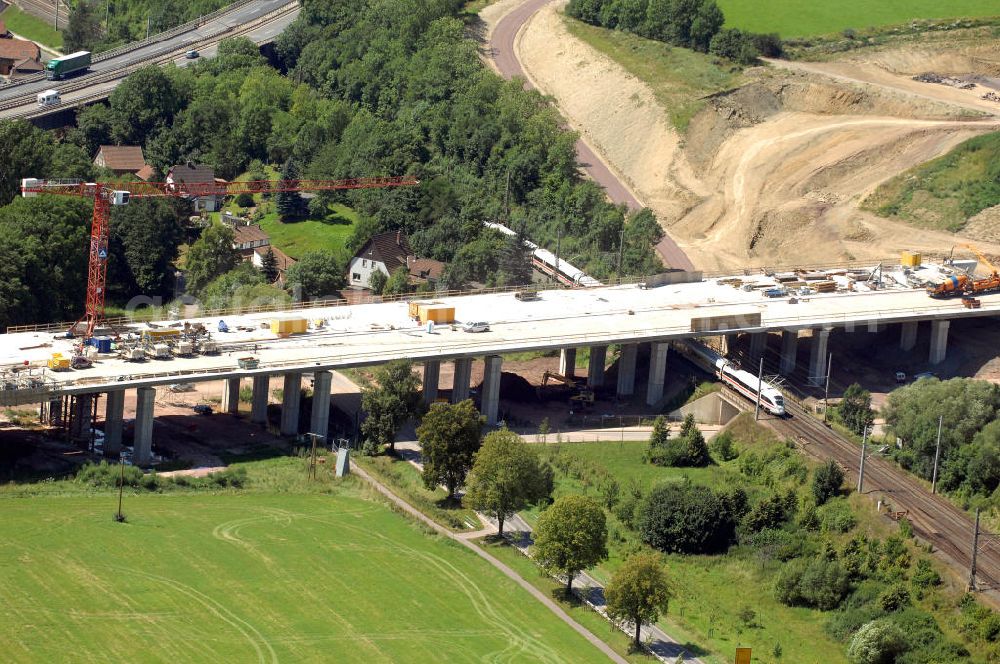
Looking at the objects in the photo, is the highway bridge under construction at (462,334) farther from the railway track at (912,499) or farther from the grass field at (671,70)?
the grass field at (671,70)

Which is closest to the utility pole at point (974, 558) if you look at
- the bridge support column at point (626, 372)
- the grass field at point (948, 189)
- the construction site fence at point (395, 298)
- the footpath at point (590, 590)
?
the footpath at point (590, 590)

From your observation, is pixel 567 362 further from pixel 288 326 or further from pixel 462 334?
pixel 288 326

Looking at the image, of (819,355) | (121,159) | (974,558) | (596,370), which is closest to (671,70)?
(121,159)

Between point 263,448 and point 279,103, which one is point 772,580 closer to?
point 263,448

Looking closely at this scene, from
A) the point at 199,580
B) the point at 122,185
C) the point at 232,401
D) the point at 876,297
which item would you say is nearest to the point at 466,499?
the point at 199,580

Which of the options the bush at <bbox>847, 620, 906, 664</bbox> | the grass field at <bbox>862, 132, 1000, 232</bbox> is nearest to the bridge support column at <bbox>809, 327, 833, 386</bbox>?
the grass field at <bbox>862, 132, 1000, 232</bbox>

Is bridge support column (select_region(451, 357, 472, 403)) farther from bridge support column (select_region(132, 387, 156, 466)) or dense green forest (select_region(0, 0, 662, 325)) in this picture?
dense green forest (select_region(0, 0, 662, 325))
